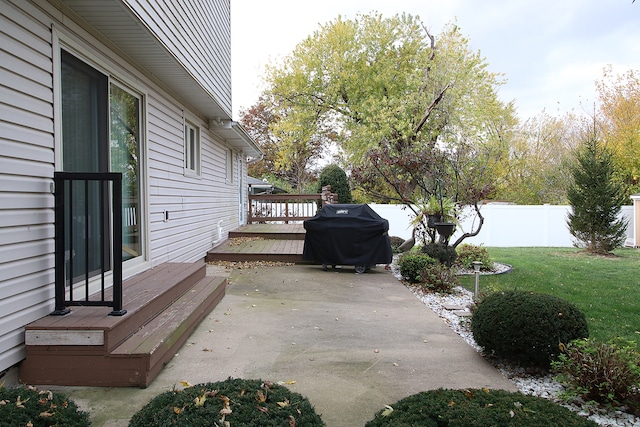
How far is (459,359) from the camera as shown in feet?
12.5

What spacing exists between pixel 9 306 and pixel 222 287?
3.27 m

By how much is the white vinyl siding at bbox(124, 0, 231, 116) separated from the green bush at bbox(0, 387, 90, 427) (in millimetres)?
3118

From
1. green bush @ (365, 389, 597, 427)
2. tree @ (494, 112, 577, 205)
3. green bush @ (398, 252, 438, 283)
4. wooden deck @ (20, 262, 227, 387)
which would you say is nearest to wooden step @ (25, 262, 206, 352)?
wooden deck @ (20, 262, 227, 387)

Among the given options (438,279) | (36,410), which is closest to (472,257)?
(438,279)

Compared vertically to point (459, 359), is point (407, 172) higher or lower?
higher

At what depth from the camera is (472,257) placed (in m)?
9.47

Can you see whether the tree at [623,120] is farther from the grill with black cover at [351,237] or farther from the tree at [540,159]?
the grill with black cover at [351,237]

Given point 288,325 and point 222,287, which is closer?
point 288,325

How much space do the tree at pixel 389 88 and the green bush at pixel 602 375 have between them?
7.92 m

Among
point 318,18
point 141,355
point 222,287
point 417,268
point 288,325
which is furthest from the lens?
point 318,18

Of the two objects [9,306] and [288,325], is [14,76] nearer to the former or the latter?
[9,306]

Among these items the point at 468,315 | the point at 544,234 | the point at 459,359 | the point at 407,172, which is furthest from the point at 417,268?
the point at 544,234

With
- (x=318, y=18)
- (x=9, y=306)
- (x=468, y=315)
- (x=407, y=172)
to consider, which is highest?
(x=318, y=18)

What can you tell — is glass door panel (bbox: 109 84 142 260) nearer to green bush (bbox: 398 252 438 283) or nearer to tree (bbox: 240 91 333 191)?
green bush (bbox: 398 252 438 283)
